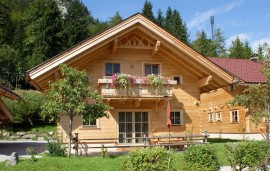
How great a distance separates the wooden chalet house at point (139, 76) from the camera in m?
17.6

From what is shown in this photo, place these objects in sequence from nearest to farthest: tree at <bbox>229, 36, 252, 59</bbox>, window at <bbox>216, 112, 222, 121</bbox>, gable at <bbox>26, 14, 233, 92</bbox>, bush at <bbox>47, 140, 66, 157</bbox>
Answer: bush at <bbox>47, 140, 66, 157</bbox> → gable at <bbox>26, 14, 233, 92</bbox> → window at <bbox>216, 112, 222, 121</bbox> → tree at <bbox>229, 36, 252, 59</bbox>

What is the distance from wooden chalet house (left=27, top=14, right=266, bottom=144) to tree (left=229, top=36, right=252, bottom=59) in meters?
45.3

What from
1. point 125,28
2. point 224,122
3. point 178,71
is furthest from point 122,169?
point 224,122

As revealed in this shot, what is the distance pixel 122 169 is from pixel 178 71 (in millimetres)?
11739

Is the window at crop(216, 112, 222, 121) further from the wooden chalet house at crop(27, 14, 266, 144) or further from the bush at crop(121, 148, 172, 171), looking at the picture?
the bush at crop(121, 148, 172, 171)

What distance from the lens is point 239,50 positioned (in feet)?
211

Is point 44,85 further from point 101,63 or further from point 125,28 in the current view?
point 125,28

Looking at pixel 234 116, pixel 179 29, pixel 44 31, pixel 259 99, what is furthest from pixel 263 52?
pixel 179 29

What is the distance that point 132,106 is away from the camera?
61.5 ft

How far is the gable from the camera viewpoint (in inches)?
677

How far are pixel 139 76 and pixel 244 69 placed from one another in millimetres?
13591

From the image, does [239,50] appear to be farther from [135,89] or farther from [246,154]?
[246,154]

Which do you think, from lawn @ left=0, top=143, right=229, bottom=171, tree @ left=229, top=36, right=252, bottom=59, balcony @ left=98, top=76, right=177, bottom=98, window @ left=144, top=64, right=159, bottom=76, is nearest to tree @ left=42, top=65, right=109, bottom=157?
lawn @ left=0, top=143, right=229, bottom=171

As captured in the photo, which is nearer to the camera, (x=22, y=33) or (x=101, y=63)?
(x=101, y=63)
